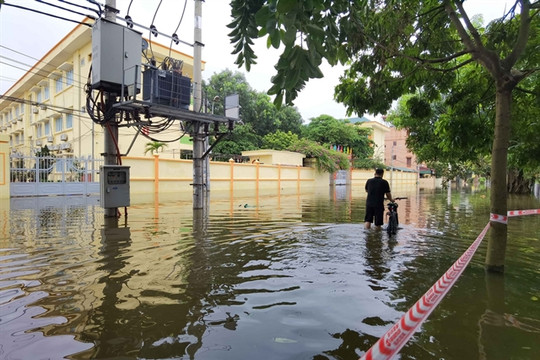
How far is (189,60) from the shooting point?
26.0 metres

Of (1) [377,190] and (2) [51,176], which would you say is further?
(2) [51,176]

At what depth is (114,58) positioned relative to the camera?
7.98 m

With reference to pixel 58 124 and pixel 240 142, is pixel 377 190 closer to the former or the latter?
pixel 240 142

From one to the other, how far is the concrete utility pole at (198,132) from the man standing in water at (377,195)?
6029 millimetres

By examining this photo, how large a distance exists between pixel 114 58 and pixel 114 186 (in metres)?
3.19

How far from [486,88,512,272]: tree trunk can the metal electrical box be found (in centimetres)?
814

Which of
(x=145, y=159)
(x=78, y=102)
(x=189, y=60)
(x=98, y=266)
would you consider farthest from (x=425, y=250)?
(x=78, y=102)

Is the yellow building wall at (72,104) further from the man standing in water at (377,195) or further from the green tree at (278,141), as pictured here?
the man standing in water at (377,195)

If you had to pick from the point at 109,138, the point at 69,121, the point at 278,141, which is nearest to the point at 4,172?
the point at 109,138

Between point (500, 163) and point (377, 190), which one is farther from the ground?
point (500, 163)

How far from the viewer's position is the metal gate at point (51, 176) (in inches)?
621

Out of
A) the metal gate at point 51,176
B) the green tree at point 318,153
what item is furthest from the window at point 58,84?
the green tree at point 318,153

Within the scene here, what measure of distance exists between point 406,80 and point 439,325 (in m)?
4.54

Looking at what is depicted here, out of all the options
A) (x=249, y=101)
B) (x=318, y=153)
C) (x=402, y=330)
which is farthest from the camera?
(x=249, y=101)
